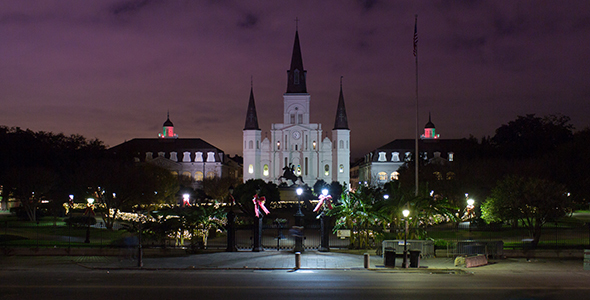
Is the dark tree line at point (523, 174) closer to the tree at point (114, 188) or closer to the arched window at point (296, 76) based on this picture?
the tree at point (114, 188)

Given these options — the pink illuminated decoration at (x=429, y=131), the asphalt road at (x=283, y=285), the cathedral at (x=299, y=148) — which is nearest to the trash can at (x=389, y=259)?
the asphalt road at (x=283, y=285)

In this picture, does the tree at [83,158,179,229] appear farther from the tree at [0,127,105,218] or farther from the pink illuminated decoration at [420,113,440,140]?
the pink illuminated decoration at [420,113,440,140]

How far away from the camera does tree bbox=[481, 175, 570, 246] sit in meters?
24.5

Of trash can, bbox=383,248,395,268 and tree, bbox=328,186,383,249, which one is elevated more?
tree, bbox=328,186,383,249

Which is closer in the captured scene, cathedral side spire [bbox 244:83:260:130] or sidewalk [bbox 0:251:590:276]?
sidewalk [bbox 0:251:590:276]

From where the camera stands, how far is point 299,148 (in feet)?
Answer: 356

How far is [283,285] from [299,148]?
92932 millimetres

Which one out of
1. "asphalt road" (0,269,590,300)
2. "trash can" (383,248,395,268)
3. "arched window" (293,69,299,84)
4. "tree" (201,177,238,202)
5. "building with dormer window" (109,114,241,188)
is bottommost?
"asphalt road" (0,269,590,300)

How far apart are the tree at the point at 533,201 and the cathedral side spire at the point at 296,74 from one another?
8656 centimetres

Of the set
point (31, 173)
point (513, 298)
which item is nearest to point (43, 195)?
point (31, 173)

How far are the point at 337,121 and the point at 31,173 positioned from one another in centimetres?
7208

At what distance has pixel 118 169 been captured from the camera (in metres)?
45.0

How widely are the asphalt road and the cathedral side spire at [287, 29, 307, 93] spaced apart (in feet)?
308

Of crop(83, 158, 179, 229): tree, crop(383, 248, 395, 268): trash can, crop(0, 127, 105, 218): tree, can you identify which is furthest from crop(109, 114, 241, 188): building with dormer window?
crop(383, 248, 395, 268): trash can
